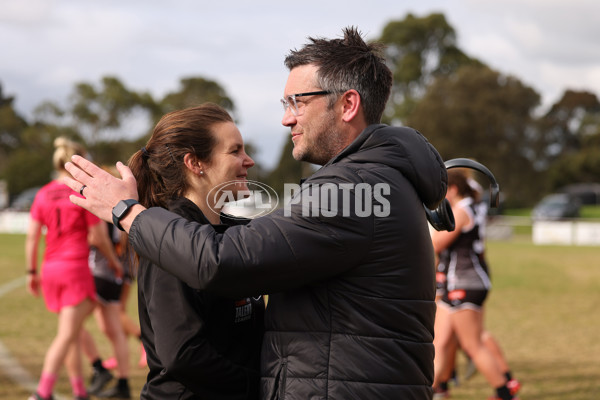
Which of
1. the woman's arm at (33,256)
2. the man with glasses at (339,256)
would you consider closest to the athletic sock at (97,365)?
the woman's arm at (33,256)

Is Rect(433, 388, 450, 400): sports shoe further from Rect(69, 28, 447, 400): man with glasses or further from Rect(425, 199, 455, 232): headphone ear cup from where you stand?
Rect(69, 28, 447, 400): man with glasses

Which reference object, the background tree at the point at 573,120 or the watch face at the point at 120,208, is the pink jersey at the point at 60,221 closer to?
the watch face at the point at 120,208

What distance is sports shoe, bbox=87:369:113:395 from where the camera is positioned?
6.46 metres

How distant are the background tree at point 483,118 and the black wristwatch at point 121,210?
1779 inches

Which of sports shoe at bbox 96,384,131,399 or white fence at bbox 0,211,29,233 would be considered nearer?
sports shoe at bbox 96,384,131,399

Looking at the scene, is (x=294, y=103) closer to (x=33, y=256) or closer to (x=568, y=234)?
(x=33, y=256)

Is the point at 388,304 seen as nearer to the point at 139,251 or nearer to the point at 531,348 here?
the point at 139,251

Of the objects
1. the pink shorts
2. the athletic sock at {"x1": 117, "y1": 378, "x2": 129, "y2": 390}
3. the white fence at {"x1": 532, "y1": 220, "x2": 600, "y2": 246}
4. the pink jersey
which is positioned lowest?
the white fence at {"x1": 532, "y1": 220, "x2": 600, "y2": 246}

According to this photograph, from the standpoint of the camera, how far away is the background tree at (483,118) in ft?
152

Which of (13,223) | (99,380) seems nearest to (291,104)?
(99,380)

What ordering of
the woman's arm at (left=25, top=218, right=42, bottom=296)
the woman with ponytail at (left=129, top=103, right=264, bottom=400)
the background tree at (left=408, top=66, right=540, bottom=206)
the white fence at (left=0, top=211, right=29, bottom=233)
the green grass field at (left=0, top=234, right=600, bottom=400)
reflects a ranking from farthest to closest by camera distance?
the background tree at (left=408, top=66, right=540, bottom=206), the white fence at (left=0, top=211, right=29, bottom=233), the green grass field at (left=0, top=234, right=600, bottom=400), the woman's arm at (left=25, top=218, right=42, bottom=296), the woman with ponytail at (left=129, top=103, right=264, bottom=400)

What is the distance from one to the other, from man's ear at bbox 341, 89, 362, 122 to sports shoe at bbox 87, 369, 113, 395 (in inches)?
199

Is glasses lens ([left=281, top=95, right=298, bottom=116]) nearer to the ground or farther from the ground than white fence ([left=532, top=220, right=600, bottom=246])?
farther from the ground

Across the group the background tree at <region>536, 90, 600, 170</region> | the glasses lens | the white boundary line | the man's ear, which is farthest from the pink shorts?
the background tree at <region>536, 90, 600, 170</region>
